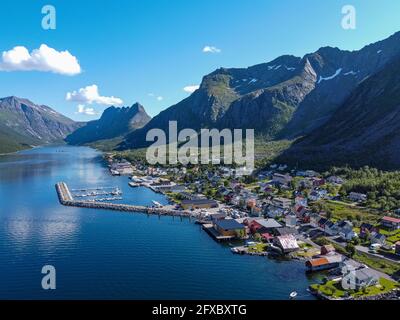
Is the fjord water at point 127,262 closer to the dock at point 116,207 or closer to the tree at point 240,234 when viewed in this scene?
the dock at point 116,207

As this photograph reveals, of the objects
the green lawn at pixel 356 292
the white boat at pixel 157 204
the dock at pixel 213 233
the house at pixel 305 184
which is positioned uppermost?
the house at pixel 305 184

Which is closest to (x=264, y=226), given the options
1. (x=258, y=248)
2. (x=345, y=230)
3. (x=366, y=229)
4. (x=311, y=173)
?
(x=258, y=248)

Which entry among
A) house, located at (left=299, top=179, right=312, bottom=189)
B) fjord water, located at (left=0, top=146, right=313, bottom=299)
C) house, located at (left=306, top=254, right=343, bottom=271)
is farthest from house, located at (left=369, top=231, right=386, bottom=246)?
house, located at (left=299, top=179, right=312, bottom=189)

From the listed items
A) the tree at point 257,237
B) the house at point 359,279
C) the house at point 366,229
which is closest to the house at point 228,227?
the tree at point 257,237

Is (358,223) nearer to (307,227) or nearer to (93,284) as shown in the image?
(307,227)

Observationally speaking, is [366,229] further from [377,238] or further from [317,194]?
[317,194]
